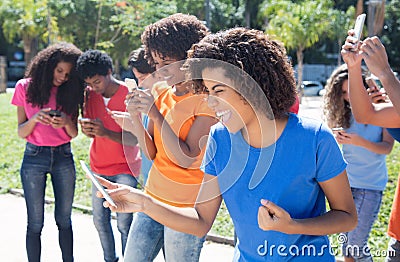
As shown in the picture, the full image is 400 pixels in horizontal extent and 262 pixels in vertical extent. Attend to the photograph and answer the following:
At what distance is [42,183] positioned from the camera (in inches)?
150

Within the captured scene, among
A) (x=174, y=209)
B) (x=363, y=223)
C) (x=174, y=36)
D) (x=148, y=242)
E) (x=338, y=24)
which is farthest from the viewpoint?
(x=338, y=24)

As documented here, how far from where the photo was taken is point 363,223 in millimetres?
3527

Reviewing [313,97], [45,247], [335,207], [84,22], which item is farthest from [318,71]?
[335,207]

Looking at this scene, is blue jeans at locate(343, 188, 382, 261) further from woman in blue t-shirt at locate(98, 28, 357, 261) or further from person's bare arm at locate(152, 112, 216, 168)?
woman in blue t-shirt at locate(98, 28, 357, 261)

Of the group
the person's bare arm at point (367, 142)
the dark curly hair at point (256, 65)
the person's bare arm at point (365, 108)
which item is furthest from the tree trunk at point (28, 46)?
the dark curly hair at point (256, 65)

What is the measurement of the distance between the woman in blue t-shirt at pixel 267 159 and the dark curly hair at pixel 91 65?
1928 millimetres

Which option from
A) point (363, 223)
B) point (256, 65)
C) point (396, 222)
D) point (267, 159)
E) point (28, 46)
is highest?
point (256, 65)

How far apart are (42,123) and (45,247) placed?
171 centimetres

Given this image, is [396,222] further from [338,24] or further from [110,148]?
[338,24]

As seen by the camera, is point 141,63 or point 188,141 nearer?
point 188,141

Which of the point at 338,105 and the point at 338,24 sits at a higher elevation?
the point at 338,105

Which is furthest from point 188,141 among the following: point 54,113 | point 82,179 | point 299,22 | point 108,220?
point 299,22

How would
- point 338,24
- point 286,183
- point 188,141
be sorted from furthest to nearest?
point 338,24 → point 188,141 → point 286,183

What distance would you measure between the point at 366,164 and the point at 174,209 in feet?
6.94
